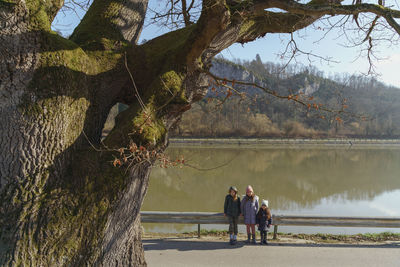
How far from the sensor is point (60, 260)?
250cm

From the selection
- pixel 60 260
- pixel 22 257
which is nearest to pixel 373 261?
pixel 60 260

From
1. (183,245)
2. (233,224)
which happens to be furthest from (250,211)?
(183,245)

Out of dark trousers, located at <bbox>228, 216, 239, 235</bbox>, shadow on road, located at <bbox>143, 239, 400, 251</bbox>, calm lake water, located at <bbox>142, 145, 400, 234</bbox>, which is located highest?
dark trousers, located at <bbox>228, 216, 239, 235</bbox>

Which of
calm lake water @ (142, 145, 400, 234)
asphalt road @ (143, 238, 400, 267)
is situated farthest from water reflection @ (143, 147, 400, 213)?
asphalt road @ (143, 238, 400, 267)

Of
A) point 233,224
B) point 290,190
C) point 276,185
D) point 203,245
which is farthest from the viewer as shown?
point 276,185

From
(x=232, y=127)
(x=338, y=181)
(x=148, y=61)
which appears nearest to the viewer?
A: (x=148, y=61)

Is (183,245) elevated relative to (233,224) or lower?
lower

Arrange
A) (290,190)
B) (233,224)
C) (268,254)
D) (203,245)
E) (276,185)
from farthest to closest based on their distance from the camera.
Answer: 1. (276,185)
2. (290,190)
3. (233,224)
4. (203,245)
5. (268,254)

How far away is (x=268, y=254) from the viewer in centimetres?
526

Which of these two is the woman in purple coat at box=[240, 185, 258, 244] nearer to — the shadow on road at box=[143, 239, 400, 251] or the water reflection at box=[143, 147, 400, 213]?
the shadow on road at box=[143, 239, 400, 251]

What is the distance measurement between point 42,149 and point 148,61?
157 cm

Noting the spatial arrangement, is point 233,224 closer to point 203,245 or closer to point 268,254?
point 203,245

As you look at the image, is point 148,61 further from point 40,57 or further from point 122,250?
point 122,250

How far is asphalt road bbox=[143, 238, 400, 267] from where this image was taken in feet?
16.0
